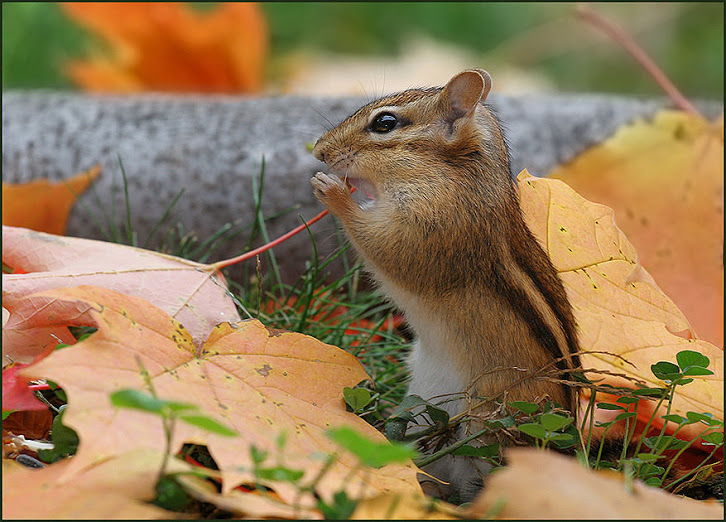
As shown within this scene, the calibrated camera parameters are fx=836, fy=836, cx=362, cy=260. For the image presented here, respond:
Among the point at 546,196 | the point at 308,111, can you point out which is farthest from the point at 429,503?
the point at 308,111

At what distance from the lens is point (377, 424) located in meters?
1.47

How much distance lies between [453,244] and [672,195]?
0.91 meters

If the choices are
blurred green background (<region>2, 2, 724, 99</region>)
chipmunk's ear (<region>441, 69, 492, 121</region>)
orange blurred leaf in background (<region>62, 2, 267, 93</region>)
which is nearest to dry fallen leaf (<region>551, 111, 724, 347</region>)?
chipmunk's ear (<region>441, 69, 492, 121</region>)

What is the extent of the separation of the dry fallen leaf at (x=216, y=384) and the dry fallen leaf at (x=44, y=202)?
2.48ft

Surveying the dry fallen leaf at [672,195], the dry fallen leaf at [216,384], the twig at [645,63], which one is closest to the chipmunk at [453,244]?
the dry fallen leaf at [216,384]

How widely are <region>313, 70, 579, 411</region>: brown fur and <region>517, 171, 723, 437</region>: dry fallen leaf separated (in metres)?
0.06

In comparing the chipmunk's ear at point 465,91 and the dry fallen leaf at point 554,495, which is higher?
the chipmunk's ear at point 465,91

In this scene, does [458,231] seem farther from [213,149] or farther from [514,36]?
[514,36]

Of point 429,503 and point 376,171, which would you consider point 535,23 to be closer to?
point 376,171

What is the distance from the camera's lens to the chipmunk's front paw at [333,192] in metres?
1.48

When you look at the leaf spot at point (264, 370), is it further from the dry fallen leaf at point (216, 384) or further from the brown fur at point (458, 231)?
the brown fur at point (458, 231)

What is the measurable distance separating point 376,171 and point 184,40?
217 centimetres

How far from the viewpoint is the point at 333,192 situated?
4.88ft

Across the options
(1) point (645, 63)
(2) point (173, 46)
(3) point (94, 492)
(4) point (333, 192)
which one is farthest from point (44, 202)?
(2) point (173, 46)
